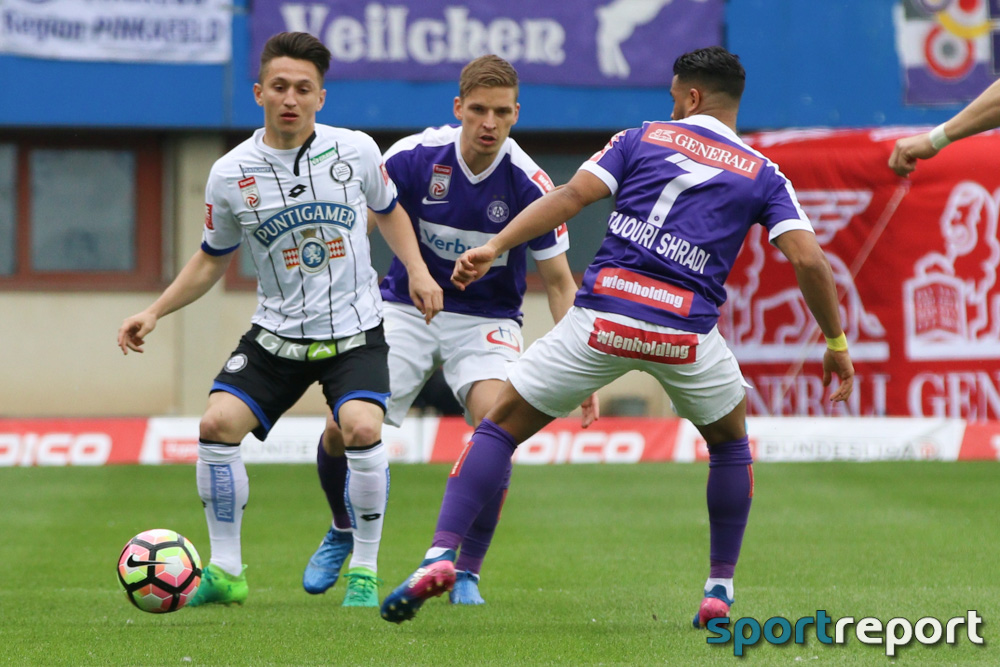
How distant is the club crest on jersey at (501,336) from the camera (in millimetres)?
6535

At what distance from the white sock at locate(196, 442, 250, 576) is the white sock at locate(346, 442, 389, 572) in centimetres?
47

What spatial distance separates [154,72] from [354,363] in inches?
486

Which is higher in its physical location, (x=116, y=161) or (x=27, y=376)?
(x=116, y=161)

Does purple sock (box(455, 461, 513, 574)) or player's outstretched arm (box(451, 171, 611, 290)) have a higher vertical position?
player's outstretched arm (box(451, 171, 611, 290))

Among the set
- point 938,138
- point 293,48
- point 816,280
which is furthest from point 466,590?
point 938,138

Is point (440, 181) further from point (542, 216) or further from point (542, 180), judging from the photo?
point (542, 216)

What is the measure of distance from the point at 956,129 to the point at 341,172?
249cm

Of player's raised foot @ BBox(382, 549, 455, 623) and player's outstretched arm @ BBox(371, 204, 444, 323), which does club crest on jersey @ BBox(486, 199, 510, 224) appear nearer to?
player's outstretched arm @ BBox(371, 204, 444, 323)

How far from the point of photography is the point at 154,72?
56.4ft

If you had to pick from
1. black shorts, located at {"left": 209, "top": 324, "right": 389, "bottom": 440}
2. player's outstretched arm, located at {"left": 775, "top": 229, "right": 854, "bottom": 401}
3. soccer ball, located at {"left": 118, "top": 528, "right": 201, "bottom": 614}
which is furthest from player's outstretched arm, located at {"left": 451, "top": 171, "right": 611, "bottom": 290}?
soccer ball, located at {"left": 118, "top": 528, "right": 201, "bottom": 614}

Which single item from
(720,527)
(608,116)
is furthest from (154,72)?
(720,527)

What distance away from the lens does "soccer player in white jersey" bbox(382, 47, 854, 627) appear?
197 inches

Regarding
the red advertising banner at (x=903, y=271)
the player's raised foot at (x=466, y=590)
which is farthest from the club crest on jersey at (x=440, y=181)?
the red advertising banner at (x=903, y=271)

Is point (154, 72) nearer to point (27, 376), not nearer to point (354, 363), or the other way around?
point (27, 376)
